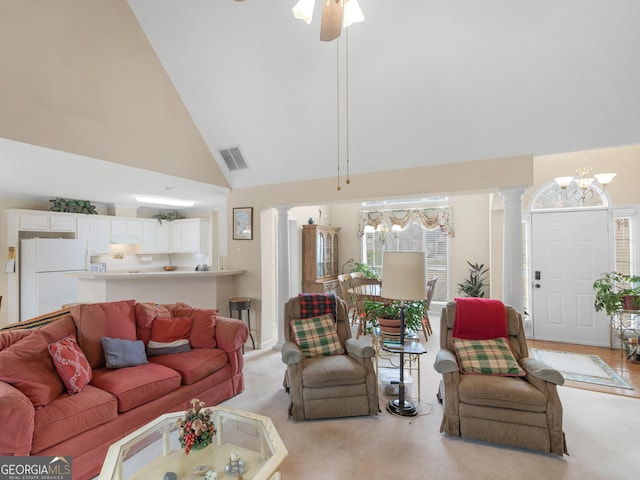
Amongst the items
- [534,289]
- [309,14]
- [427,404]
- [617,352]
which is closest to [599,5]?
[309,14]

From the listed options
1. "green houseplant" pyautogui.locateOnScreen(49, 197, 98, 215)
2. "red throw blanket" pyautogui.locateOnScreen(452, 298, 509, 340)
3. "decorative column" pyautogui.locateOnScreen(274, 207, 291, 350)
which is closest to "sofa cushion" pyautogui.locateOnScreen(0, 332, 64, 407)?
"decorative column" pyautogui.locateOnScreen(274, 207, 291, 350)

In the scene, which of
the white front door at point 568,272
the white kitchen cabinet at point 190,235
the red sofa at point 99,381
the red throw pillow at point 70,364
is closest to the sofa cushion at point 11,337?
the red sofa at point 99,381

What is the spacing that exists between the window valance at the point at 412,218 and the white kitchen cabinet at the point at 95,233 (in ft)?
16.9

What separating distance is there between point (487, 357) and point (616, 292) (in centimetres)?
330

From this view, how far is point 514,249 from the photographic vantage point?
3.31 metres

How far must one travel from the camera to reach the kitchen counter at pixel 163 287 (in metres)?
3.79

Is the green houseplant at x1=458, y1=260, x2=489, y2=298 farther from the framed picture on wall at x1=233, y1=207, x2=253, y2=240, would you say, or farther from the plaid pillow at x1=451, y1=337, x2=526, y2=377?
the framed picture on wall at x1=233, y1=207, x2=253, y2=240

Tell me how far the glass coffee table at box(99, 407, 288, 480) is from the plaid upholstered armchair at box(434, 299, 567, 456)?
142 cm

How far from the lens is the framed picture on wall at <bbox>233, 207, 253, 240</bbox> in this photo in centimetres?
484

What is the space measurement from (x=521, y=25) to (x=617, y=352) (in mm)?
4527

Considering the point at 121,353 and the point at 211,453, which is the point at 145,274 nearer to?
the point at 121,353

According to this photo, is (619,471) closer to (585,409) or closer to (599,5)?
(585,409)

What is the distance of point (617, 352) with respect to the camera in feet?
14.3

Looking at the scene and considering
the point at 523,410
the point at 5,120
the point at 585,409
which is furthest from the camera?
the point at 585,409
